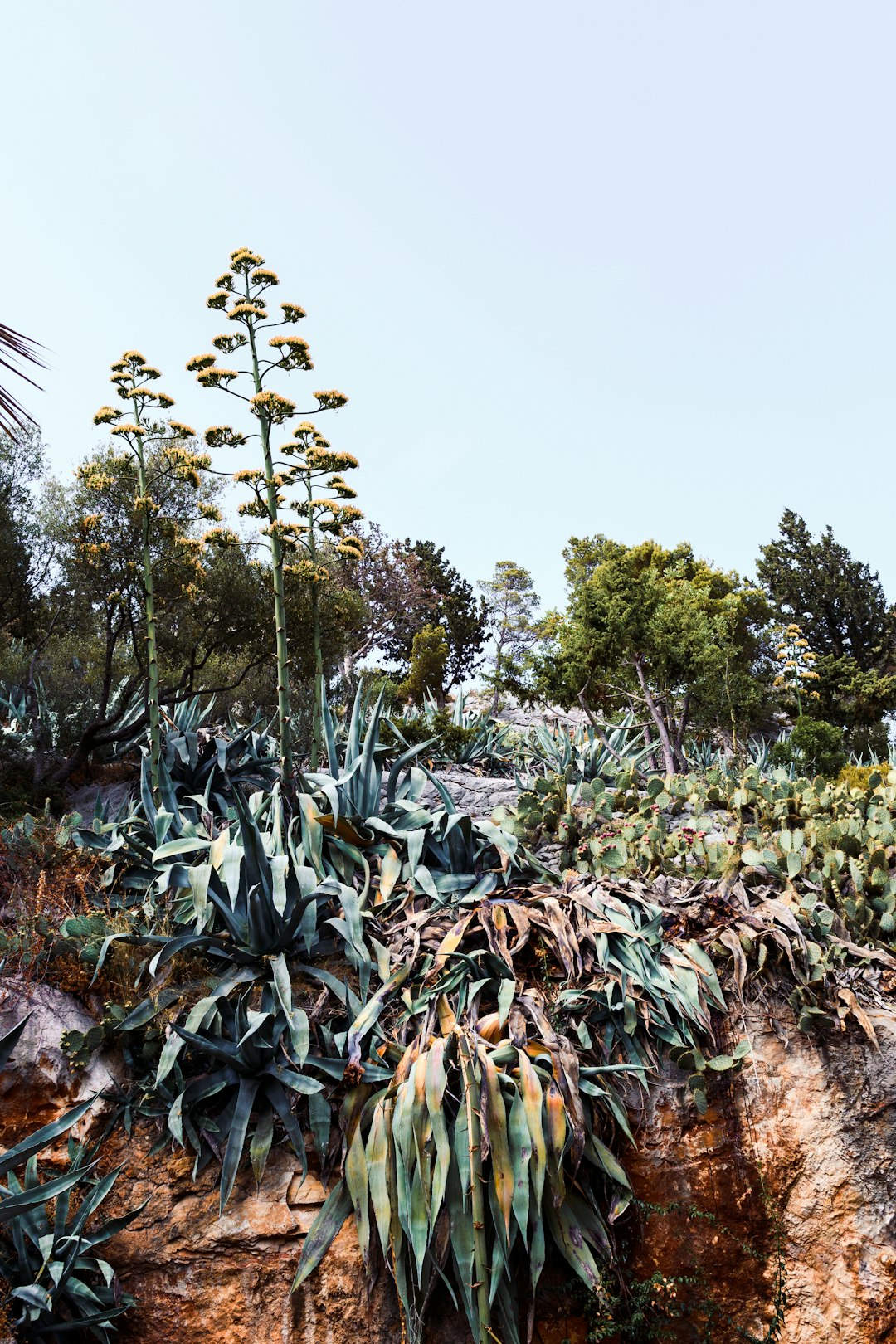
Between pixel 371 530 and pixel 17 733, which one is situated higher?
pixel 371 530

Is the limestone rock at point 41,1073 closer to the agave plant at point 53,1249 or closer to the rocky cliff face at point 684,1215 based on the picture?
the rocky cliff face at point 684,1215

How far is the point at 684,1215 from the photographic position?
3.91 meters

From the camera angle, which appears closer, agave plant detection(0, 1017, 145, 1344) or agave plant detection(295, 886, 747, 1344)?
agave plant detection(0, 1017, 145, 1344)

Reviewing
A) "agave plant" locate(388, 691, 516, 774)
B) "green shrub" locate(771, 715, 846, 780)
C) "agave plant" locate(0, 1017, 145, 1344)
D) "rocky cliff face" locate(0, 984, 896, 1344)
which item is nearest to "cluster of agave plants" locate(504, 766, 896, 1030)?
"rocky cliff face" locate(0, 984, 896, 1344)

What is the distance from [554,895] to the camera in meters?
4.79

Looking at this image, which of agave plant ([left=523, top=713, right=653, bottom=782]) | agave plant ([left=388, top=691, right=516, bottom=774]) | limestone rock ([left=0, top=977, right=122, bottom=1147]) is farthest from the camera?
agave plant ([left=388, top=691, right=516, bottom=774])

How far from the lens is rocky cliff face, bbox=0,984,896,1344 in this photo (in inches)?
142

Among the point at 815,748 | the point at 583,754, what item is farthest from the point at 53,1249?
the point at 815,748

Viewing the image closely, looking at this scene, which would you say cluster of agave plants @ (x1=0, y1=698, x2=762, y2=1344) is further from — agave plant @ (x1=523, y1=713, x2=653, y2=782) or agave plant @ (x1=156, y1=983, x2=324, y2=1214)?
agave plant @ (x1=523, y1=713, x2=653, y2=782)

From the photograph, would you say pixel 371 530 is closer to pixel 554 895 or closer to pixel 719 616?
pixel 719 616

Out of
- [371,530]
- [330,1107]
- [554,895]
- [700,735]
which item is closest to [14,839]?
[330,1107]

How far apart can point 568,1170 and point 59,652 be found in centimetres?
1124

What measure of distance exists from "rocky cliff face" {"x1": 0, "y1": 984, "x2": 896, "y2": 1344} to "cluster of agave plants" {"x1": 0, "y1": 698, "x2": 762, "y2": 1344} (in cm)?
12

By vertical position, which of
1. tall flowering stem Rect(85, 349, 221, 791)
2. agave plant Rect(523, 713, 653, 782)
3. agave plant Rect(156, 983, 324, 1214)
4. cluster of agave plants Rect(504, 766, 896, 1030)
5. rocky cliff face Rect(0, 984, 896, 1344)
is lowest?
rocky cliff face Rect(0, 984, 896, 1344)
